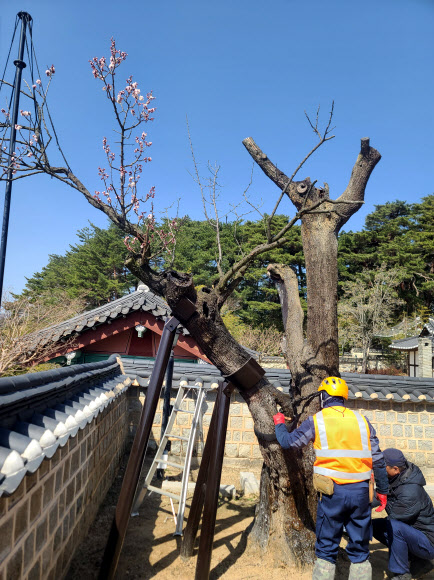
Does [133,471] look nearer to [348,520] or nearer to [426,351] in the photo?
Result: [348,520]

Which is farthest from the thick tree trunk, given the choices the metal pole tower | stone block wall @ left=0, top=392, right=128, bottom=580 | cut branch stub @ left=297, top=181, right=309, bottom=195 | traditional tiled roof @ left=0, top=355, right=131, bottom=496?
the metal pole tower

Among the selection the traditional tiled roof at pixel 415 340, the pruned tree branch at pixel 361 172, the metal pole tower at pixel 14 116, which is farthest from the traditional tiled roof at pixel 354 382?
the traditional tiled roof at pixel 415 340

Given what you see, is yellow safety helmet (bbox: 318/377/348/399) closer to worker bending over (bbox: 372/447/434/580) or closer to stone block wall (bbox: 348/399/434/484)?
worker bending over (bbox: 372/447/434/580)

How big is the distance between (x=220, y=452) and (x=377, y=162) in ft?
13.9

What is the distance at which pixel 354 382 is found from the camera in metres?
8.91

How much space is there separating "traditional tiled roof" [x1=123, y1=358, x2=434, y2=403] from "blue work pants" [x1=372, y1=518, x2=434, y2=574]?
165 inches

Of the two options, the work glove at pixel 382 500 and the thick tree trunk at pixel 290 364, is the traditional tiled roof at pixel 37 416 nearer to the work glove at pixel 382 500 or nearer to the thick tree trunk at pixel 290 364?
the thick tree trunk at pixel 290 364

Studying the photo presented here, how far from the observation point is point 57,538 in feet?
10.9

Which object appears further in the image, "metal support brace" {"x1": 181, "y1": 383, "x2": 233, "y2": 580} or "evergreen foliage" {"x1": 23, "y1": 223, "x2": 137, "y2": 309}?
"evergreen foliage" {"x1": 23, "y1": 223, "x2": 137, "y2": 309}

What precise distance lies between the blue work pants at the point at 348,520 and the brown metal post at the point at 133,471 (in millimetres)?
1777

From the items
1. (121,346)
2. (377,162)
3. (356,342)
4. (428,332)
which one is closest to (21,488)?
(377,162)

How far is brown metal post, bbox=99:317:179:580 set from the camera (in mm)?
3742

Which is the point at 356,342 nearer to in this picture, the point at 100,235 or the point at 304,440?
the point at 100,235

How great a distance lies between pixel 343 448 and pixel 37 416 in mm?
2543
